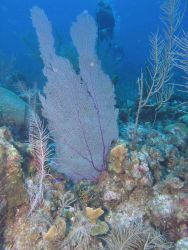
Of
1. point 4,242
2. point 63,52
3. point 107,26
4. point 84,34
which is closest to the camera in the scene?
point 4,242

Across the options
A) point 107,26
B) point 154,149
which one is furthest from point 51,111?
point 107,26

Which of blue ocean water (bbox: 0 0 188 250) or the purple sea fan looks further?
the purple sea fan

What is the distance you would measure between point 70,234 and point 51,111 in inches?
81.3

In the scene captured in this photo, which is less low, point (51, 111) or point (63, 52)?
point (63, 52)

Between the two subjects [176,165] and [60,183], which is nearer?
[60,183]

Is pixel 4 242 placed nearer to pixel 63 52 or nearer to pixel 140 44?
pixel 63 52

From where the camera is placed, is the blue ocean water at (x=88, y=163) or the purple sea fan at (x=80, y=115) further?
the purple sea fan at (x=80, y=115)

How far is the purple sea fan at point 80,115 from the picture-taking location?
487 centimetres

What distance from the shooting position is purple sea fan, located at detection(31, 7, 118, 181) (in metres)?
4.87

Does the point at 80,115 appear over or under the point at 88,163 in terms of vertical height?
over

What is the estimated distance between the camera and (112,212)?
4.41 m

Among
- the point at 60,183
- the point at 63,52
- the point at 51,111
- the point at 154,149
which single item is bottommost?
the point at 60,183

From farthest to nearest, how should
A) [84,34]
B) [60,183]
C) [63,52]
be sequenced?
[63,52]
[84,34]
[60,183]

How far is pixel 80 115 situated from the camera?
4.93m
